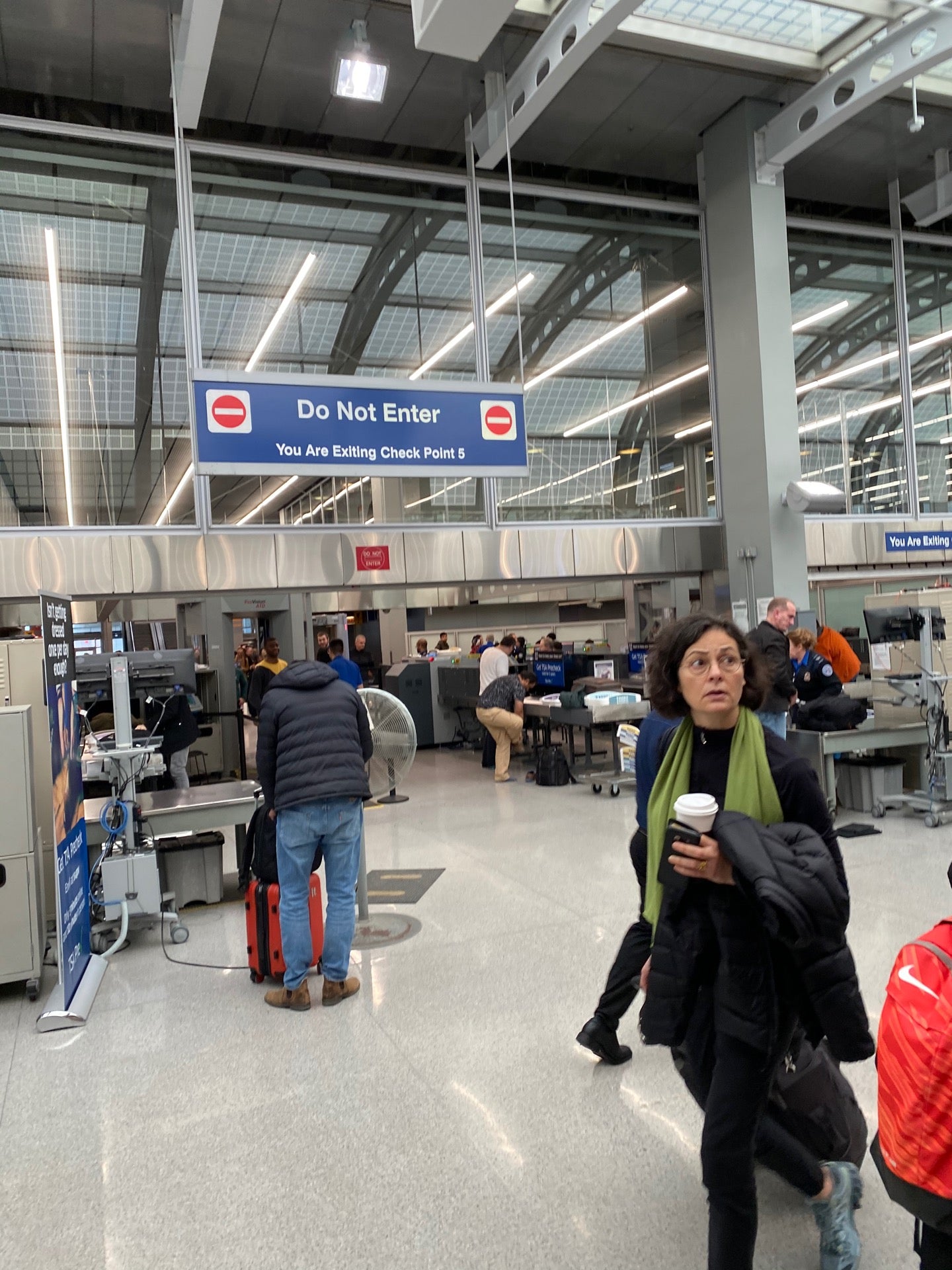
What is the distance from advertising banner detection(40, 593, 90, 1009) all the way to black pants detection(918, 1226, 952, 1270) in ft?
11.6

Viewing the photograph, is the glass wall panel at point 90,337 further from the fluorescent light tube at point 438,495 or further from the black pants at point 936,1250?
the black pants at point 936,1250

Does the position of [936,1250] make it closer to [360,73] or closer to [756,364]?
[360,73]

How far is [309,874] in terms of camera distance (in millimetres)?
4055

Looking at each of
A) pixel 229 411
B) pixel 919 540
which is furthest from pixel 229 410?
pixel 919 540

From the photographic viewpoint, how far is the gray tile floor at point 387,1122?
91.1 inches

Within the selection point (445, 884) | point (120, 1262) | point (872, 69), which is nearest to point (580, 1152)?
point (120, 1262)

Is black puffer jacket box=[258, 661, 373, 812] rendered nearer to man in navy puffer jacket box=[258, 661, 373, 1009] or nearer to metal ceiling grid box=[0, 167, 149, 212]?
man in navy puffer jacket box=[258, 661, 373, 1009]

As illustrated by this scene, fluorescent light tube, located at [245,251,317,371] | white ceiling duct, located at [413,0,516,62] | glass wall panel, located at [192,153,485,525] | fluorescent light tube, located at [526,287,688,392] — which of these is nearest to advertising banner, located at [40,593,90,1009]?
glass wall panel, located at [192,153,485,525]

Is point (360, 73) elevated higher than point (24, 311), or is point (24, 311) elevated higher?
point (360, 73)

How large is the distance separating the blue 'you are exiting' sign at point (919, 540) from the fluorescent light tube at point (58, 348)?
940 cm

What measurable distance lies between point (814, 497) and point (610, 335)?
121 inches

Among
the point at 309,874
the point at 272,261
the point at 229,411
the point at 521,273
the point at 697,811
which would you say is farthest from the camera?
the point at 521,273

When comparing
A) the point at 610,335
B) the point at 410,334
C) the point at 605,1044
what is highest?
the point at 610,335

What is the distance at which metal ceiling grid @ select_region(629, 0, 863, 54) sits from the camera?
7789mm
